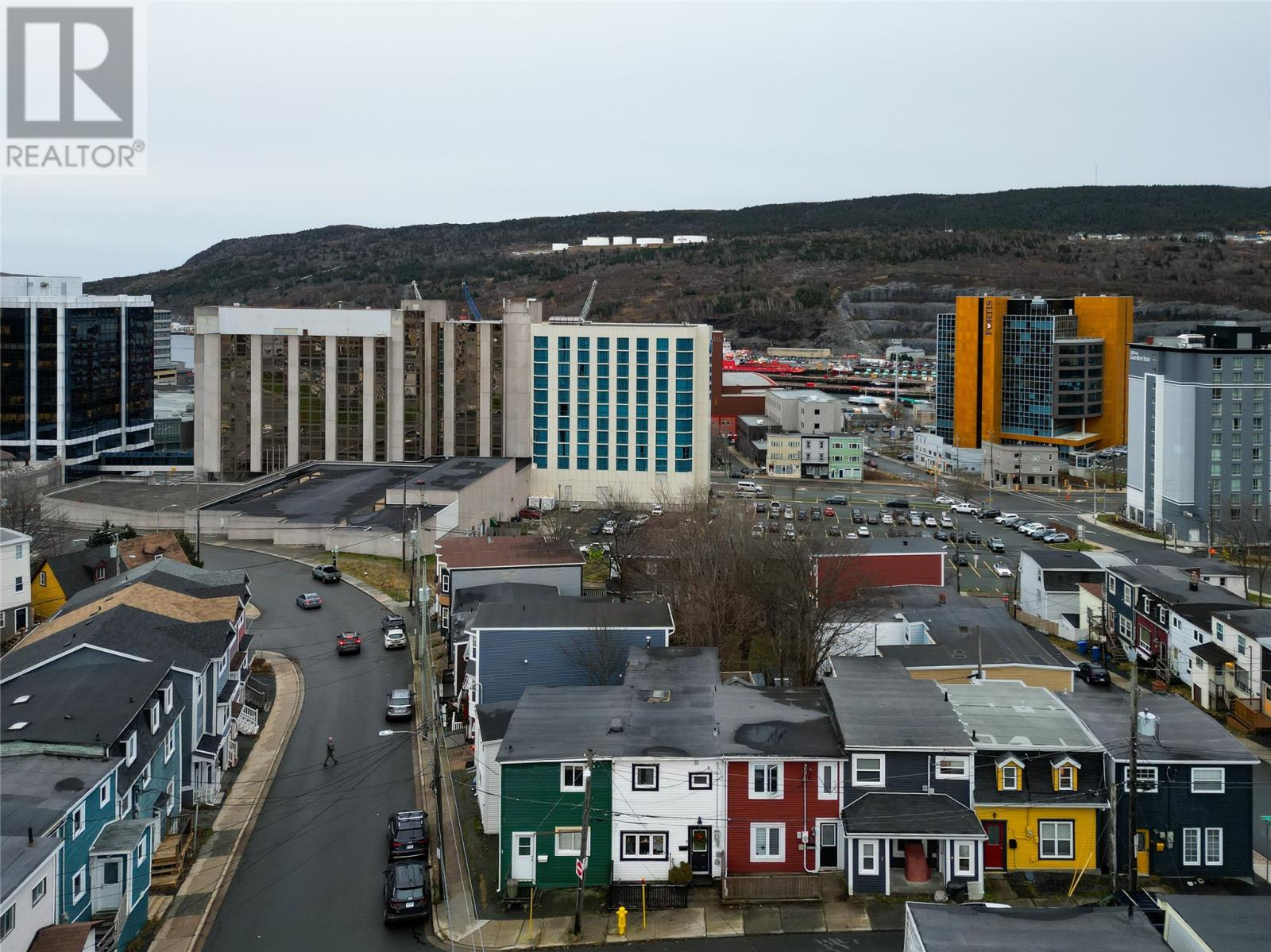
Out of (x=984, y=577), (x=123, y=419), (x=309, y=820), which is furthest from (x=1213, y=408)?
(x=123, y=419)

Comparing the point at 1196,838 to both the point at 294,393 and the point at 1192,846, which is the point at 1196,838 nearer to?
the point at 1192,846

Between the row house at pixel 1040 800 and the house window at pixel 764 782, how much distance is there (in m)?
2.52

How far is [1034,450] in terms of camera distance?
55.7 meters

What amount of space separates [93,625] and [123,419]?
48015 millimetres

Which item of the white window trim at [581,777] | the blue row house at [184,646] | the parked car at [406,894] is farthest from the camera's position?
the blue row house at [184,646]

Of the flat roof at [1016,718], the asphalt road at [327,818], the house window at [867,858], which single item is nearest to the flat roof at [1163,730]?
the flat roof at [1016,718]

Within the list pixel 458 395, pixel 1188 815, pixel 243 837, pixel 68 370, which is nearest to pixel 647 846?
pixel 243 837

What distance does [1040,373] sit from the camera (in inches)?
2317

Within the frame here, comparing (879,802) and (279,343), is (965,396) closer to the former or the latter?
(279,343)

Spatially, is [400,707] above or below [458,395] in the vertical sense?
below

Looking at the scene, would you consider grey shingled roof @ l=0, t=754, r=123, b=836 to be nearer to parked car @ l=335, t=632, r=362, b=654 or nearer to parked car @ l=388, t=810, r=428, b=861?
parked car @ l=388, t=810, r=428, b=861

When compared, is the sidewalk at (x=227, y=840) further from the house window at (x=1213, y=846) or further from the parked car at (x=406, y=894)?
the house window at (x=1213, y=846)

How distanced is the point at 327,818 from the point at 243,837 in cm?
119

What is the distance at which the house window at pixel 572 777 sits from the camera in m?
14.2
